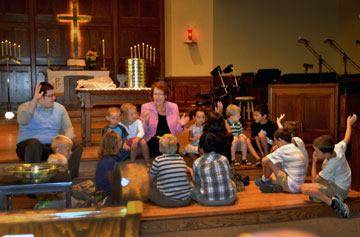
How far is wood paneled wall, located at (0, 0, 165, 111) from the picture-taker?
10.7 meters

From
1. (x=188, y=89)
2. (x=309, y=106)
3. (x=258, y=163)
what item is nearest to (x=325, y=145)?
(x=258, y=163)

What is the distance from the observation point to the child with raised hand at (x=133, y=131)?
4.65 meters

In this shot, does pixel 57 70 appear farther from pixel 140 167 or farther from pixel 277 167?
pixel 140 167

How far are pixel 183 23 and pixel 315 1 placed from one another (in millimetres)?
3720

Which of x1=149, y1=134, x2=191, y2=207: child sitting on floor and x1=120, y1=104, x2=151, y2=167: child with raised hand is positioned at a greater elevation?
x1=120, y1=104, x2=151, y2=167: child with raised hand

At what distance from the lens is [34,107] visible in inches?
174

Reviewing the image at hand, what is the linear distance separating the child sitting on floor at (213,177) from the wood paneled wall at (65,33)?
7575 millimetres

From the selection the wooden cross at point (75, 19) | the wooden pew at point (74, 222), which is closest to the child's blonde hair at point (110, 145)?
the wooden pew at point (74, 222)

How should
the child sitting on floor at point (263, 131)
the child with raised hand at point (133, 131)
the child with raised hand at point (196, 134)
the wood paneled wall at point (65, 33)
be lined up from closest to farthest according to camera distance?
the child with raised hand at point (133, 131)
the child with raised hand at point (196, 134)
the child sitting on floor at point (263, 131)
the wood paneled wall at point (65, 33)

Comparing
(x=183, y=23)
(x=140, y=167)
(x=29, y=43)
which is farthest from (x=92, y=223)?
(x=29, y=43)

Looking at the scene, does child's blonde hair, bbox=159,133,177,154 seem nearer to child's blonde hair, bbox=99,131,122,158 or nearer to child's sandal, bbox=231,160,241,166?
child's blonde hair, bbox=99,131,122,158

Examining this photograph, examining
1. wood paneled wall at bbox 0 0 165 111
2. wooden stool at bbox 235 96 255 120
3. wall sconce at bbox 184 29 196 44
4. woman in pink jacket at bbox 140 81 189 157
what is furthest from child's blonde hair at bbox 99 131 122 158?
wood paneled wall at bbox 0 0 165 111

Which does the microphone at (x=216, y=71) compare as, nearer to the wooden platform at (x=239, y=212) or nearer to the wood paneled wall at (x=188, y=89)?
the wood paneled wall at (x=188, y=89)

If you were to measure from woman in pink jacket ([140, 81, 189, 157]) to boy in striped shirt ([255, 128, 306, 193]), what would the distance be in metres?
1.15
